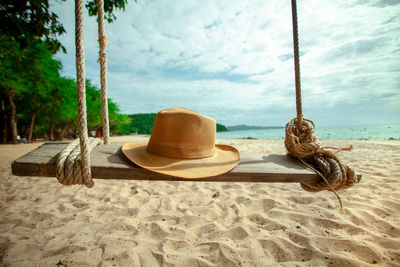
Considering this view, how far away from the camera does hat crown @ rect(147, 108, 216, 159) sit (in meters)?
1.36

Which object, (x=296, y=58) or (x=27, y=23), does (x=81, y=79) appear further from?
(x=27, y=23)

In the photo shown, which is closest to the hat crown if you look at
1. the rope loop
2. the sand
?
the rope loop

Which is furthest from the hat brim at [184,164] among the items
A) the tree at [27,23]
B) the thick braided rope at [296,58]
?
the tree at [27,23]

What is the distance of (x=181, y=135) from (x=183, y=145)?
0.07 meters

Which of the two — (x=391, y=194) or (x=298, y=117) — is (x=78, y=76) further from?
(x=391, y=194)

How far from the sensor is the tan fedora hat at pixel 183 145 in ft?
4.23

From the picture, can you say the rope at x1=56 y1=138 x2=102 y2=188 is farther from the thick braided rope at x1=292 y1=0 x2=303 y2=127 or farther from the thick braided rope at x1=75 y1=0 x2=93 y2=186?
the thick braided rope at x1=292 y1=0 x2=303 y2=127

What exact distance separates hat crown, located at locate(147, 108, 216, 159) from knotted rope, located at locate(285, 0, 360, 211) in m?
0.64

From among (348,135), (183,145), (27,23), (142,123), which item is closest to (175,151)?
(183,145)

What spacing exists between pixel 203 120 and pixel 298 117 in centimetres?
68

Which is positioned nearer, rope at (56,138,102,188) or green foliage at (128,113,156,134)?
rope at (56,138,102,188)

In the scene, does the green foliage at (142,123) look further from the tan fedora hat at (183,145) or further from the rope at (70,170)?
the rope at (70,170)

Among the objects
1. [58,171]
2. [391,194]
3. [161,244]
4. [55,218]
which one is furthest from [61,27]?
[391,194]

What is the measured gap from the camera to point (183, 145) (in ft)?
4.45
